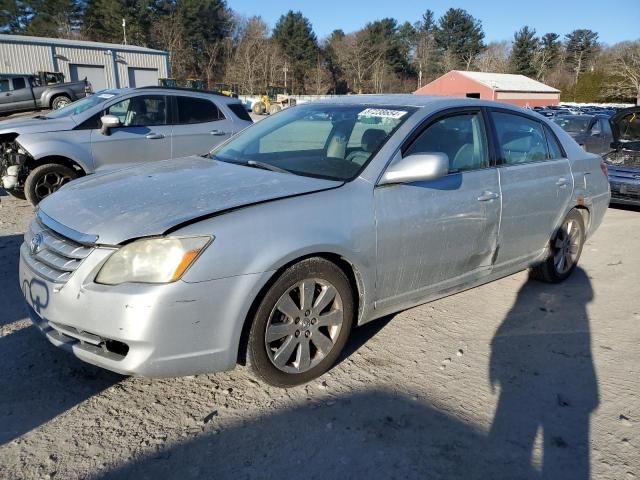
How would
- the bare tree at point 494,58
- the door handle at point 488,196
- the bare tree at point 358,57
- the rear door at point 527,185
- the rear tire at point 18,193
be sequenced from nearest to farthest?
1. the door handle at point 488,196
2. the rear door at point 527,185
3. the rear tire at point 18,193
4. the bare tree at point 358,57
5. the bare tree at point 494,58

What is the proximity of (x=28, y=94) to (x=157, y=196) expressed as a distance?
26291 millimetres

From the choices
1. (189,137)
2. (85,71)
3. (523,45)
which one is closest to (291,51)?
(523,45)

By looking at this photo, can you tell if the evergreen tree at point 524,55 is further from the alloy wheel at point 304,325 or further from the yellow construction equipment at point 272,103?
the alloy wheel at point 304,325

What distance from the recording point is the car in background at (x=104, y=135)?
22.3 feet

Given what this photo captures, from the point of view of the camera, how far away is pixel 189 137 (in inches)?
300

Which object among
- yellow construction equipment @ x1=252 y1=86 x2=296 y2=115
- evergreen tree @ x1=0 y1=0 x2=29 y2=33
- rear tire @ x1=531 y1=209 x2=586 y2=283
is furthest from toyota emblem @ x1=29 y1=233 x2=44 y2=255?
evergreen tree @ x1=0 y1=0 x2=29 y2=33

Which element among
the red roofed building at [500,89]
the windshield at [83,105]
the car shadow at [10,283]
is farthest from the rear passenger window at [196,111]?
the red roofed building at [500,89]

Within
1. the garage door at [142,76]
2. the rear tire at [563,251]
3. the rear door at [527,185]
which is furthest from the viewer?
the garage door at [142,76]

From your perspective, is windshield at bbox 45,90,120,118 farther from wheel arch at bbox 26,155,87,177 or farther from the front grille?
the front grille

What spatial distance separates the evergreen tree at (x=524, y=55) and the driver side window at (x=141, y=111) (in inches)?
3452

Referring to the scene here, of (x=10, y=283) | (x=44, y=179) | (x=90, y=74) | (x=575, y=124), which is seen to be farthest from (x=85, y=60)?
(x=10, y=283)

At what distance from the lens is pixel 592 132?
465 inches

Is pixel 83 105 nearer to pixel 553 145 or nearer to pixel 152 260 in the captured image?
pixel 152 260

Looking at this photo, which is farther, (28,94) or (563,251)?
(28,94)
